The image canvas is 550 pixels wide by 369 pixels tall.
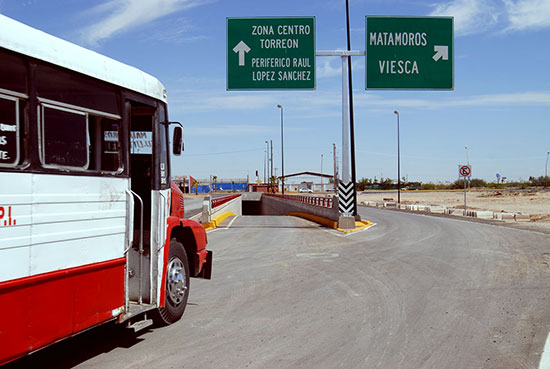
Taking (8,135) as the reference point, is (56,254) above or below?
below

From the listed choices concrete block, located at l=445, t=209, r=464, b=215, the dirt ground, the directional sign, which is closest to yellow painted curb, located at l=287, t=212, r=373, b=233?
the dirt ground

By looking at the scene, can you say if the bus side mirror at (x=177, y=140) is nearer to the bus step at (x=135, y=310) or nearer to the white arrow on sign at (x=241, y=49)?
the bus step at (x=135, y=310)

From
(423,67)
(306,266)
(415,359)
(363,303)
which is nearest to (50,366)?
(415,359)

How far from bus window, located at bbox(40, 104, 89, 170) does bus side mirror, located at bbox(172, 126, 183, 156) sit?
1699mm

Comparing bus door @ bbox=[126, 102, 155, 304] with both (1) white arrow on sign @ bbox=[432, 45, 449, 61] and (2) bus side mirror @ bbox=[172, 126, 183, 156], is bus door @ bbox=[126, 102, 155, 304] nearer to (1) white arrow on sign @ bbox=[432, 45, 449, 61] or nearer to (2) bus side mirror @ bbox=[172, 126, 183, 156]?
(2) bus side mirror @ bbox=[172, 126, 183, 156]

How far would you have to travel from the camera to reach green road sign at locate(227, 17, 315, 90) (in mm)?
19625

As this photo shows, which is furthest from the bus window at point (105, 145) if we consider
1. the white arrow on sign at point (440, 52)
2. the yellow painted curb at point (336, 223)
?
the white arrow on sign at point (440, 52)

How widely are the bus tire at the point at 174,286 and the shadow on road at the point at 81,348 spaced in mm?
311

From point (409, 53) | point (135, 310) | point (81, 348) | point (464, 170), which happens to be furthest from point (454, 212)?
point (81, 348)

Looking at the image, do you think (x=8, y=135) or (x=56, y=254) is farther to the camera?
(x=56, y=254)

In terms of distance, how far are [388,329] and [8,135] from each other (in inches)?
178

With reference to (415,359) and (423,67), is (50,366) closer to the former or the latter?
(415,359)

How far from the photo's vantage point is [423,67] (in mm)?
19641

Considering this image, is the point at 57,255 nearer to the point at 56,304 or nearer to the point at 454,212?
the point at 56,304
